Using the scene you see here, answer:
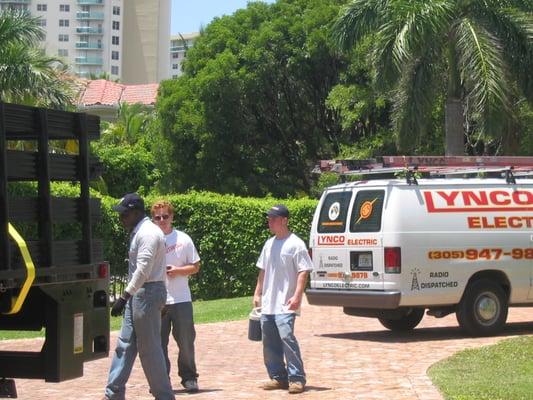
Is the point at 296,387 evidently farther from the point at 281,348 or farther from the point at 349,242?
the point at 349,242

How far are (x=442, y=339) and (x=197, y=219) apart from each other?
962cm

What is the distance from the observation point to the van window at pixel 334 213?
15.2m

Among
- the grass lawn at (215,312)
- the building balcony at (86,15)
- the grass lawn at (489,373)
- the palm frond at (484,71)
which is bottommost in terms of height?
the grass lawn at (215,312)

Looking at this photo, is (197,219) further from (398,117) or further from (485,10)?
(485,10)

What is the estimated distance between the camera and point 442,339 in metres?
15.1

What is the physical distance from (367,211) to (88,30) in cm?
13654

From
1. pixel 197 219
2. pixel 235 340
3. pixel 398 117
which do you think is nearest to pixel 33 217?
pixel 235 340

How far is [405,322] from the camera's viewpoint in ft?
52.7

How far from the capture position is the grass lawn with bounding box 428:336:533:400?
9.99 m

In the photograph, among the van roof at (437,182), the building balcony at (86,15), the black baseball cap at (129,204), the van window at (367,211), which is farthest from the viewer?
the building balcony at (86,15)

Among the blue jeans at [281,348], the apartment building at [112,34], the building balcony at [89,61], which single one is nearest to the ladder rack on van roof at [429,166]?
the blue jeans at [281,348]

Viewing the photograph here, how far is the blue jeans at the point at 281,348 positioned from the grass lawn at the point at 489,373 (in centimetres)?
145

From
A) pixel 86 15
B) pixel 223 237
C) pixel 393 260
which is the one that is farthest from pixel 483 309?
pixel 86 15

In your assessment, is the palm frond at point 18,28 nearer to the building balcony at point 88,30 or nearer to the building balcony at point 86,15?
the building balcony at point 88,30
